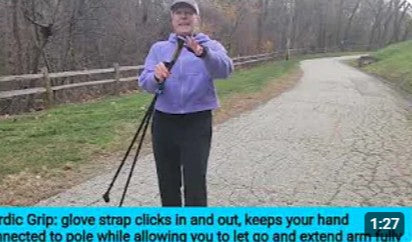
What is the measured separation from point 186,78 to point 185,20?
39cm

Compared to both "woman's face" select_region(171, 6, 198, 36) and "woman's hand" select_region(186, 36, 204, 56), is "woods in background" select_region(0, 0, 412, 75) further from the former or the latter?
"woman's hand" select_region(186, 36, 204, 56)

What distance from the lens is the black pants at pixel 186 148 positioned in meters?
3.72

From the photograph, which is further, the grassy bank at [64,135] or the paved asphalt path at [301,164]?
the grassy bank at [64,135]

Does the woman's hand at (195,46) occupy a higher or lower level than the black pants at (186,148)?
higher

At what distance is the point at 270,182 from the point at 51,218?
374 cm

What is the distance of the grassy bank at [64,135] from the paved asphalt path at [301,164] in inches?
40.5

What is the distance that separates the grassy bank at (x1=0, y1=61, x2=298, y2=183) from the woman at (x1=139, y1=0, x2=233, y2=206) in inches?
136

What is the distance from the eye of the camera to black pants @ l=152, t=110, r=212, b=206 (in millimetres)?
3719

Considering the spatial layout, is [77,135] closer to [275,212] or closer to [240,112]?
[240,112]

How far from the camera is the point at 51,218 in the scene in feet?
9.76

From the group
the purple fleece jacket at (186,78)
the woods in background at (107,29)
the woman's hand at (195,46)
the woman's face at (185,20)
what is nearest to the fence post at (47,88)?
the woods in background at (107,29)

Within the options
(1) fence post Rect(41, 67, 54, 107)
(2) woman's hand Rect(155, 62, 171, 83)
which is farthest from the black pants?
(1) fence post Rect(41, 67, 54, 107)

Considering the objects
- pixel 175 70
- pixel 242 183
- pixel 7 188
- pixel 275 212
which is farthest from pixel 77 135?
pixel 275 212
